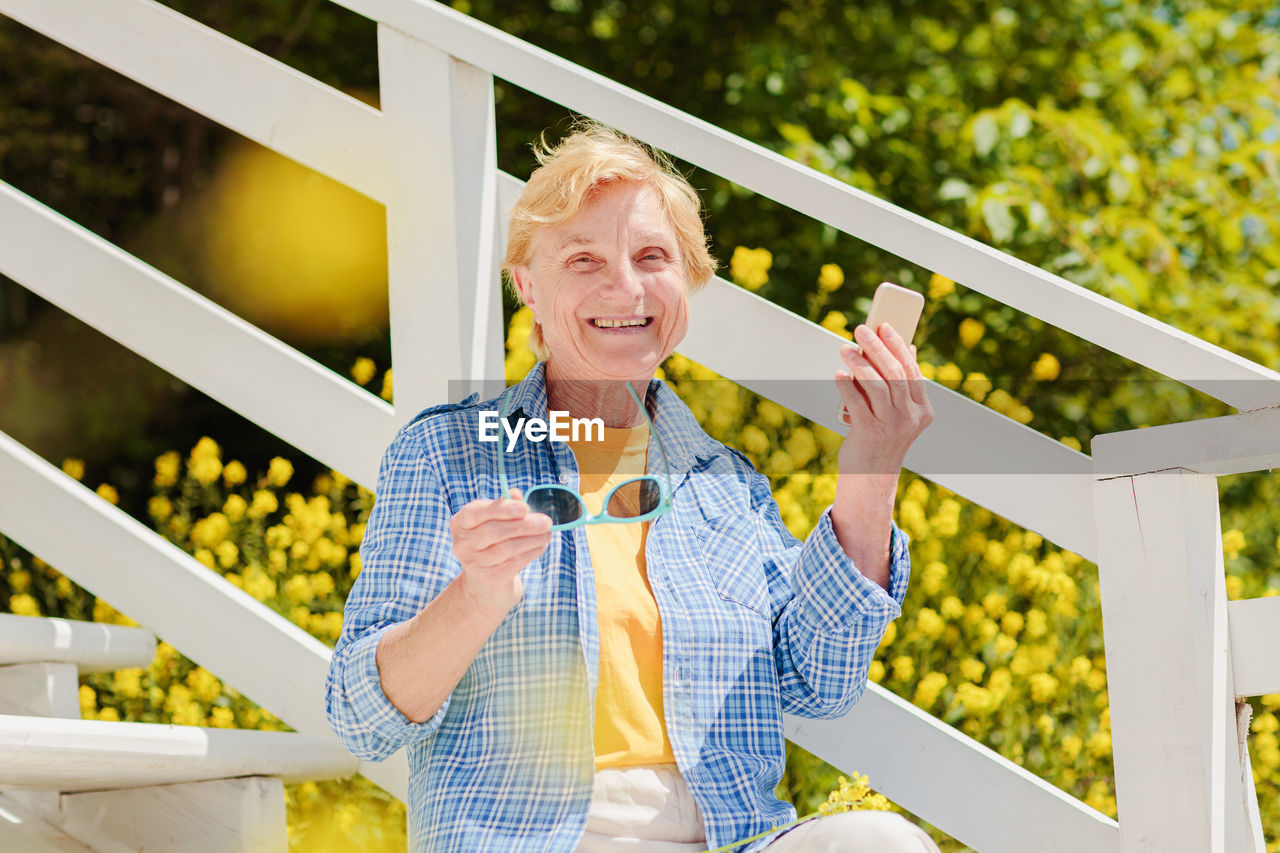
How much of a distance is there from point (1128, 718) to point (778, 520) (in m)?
0.57

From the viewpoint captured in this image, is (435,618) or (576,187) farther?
(576,187)

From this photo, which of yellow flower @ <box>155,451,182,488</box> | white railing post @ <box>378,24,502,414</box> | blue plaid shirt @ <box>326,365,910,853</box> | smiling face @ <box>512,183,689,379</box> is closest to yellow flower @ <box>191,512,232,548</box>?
yellow flower @ <box>155,451,182,488</box>

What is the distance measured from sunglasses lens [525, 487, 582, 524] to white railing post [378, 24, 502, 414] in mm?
675

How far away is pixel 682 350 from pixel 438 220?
1.43 feet

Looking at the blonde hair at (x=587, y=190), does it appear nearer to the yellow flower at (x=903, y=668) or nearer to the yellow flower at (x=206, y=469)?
the yellow flower at (x=903, y=668)

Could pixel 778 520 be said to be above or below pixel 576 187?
below

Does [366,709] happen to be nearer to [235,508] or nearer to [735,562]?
[735,562]

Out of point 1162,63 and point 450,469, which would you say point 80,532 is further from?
point 1162,63

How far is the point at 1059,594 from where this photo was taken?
2.61m

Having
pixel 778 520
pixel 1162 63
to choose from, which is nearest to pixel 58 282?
pixel 778 520

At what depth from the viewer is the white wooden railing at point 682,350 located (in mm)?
1459

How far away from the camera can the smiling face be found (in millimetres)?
1670

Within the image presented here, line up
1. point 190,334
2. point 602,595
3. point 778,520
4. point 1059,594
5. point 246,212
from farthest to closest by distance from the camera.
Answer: point 246,212 → point 1059,594 → point 190,334 → point 778,520 → point 602,595

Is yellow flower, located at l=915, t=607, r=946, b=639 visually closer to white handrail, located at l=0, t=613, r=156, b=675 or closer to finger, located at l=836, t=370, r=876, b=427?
finger, located at l=836, t=370, r=876, b=427
